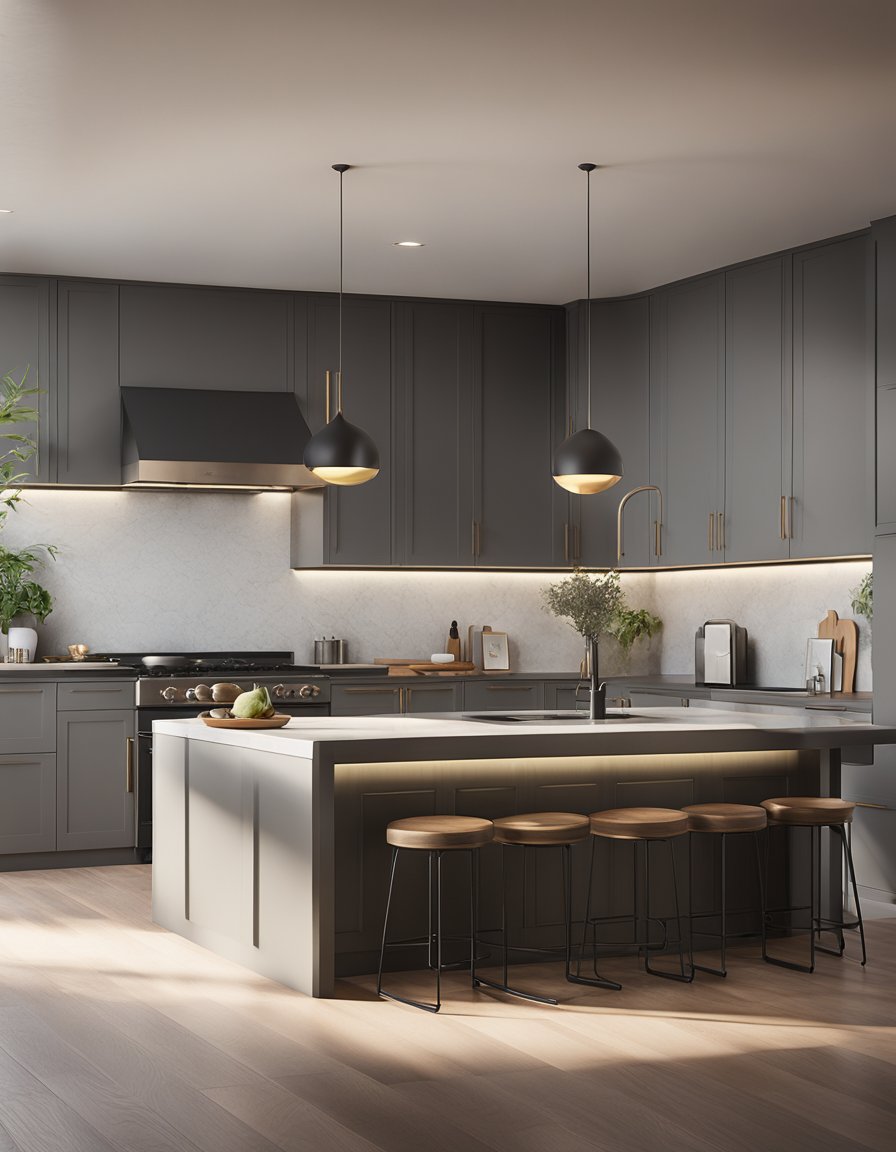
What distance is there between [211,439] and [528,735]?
10.8ft

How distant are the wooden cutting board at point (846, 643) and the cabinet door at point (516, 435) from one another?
1755 millimetres

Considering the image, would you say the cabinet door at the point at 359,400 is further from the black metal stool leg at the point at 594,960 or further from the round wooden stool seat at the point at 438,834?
the round wooden stool seat at the point at 438,834

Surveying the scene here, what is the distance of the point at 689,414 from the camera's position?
24.8ft

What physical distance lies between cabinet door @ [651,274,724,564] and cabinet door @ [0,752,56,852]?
3.31 metres

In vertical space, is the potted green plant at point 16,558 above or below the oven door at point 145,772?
above

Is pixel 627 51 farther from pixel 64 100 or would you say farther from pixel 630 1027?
pixel 630 1027

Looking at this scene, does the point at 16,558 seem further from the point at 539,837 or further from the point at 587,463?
the point at 539,837

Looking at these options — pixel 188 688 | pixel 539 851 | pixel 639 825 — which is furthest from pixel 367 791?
pixel 188 688

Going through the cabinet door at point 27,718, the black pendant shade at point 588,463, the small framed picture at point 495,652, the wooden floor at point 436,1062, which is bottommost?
the wooden floor at point 436,1062

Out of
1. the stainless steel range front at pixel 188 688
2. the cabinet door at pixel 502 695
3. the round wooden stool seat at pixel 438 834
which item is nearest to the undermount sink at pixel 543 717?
the round wooden stool seat at pixel 438 834

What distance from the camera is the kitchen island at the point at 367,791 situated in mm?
4605

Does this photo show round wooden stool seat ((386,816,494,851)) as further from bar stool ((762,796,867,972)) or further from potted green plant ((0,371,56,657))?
potted green plant ((0,371,56,657))

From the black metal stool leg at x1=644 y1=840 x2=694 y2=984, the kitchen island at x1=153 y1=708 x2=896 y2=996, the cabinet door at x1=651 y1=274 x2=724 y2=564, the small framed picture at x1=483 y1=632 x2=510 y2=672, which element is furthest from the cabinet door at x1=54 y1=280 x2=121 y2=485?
the black metal stool leg at x1=644 y1=840 x2=694 y2=984

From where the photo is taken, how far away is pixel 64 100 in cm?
486
